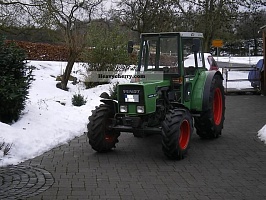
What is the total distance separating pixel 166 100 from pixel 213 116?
163 centimetres

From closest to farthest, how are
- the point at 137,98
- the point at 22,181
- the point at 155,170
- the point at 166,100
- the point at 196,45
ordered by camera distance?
the point at 22,181, the point at 155,170, the point at 137,98, the point at 166,100, the point at 196,45

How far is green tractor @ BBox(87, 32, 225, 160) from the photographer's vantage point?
753cm

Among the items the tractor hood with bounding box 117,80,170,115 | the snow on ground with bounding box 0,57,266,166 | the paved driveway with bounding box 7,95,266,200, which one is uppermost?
the tractor hood with bounding box 117,80,170,115

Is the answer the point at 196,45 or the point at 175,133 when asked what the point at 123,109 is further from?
the point at 196,45

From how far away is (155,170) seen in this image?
6949mm

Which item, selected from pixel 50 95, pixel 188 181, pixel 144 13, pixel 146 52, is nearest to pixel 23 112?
pixel 146 52

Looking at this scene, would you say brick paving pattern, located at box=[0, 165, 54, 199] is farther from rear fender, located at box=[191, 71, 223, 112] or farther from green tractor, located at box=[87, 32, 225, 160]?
rear fender, located at box=[191, 71, 223, 112]

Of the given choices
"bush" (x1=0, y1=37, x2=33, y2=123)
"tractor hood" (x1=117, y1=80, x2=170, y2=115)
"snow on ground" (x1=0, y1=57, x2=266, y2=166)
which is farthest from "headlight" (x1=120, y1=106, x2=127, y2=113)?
"bush" (x1=0, y1=37, x2=33, y2=123)

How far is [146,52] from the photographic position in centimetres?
898

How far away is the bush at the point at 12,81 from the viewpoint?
29.8 ft

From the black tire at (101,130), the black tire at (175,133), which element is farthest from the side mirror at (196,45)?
the black tire at (101,130)

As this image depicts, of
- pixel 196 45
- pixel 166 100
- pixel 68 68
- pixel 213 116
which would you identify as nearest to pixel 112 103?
pixel 166 100

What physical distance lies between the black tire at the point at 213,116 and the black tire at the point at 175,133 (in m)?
1.21

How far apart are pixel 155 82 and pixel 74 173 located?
95.1 inches
